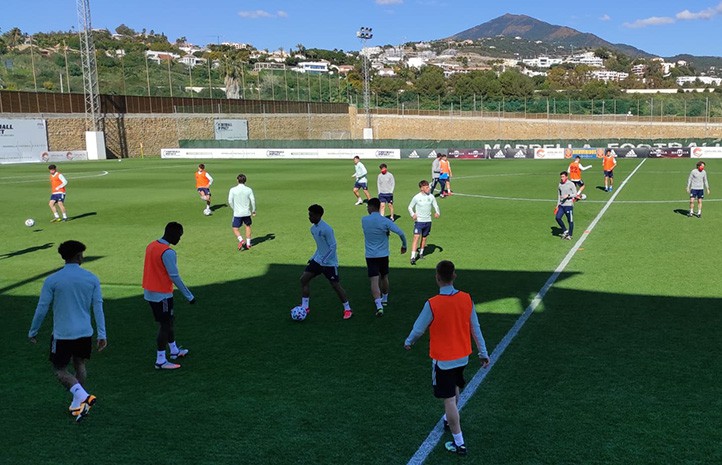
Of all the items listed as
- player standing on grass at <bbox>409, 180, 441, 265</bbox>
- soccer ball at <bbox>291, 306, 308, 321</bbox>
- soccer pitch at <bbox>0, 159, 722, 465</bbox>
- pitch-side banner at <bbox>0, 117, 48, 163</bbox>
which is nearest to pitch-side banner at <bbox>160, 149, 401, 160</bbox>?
pitch-side banner at <bbox>0, 117, 48, 163</bbox>

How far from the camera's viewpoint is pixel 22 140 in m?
57.1

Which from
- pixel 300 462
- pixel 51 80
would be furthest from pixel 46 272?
pixel 51 80

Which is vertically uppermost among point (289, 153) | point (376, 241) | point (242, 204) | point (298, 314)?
point (289, 153)

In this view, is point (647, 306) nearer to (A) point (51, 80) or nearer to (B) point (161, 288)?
(B) point (161, 288)

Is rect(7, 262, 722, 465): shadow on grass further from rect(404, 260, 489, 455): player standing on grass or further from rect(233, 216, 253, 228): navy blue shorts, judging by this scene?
rect(233, 216, 253, 228): navy blue shorts

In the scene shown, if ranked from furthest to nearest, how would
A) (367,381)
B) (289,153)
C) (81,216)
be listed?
(289,153) < (81,216) < (367,381)

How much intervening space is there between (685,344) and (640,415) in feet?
9.02

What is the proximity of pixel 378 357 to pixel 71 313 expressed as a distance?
13.3 ft

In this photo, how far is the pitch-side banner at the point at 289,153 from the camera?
61250 mm

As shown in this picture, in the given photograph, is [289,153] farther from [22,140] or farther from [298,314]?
[298,314]

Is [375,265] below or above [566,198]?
below

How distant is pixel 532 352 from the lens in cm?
899

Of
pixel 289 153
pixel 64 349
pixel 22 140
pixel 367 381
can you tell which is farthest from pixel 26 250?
pixel 289 153

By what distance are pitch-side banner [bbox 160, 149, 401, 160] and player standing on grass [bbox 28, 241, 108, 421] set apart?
53.4m
